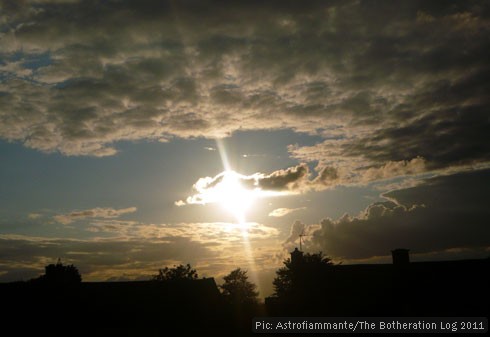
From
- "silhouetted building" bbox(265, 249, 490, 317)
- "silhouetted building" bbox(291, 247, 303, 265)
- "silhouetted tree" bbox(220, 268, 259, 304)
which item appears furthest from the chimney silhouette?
"silhouetted tree" bbox(220, 268, 259, 304)

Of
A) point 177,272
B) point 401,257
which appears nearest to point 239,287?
point 177,272

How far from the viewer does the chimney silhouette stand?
39875 millimetres

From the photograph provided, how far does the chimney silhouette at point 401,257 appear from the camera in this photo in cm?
3988

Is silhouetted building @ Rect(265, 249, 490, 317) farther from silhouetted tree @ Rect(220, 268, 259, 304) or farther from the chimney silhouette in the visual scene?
silhouetted tree @ Rect(220, 268, 259, 304)

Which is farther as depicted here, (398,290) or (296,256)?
(296,256)

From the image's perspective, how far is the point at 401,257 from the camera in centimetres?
4009

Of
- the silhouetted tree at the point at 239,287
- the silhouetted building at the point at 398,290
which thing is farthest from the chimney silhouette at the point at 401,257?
the silhouetted tree at the point at 239,287

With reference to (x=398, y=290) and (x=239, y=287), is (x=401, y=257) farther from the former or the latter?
(x=239, y=287)

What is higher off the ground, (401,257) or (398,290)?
(401,257)

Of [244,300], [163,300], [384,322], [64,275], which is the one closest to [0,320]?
[64,275]

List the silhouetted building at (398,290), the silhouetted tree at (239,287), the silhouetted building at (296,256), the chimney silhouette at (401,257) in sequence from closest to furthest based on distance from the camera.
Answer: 1. the silhouetted building at (398,290)
2. the chimney silhouette at (401,257)
3. the silhouetted building at (296,256)
4. the silhouetted tree at (239,287)

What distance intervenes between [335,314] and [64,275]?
26.8 metres

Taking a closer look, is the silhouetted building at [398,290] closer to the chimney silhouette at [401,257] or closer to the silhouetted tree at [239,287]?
the chimney silhouette at [401,257]

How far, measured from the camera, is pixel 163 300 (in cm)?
4619
